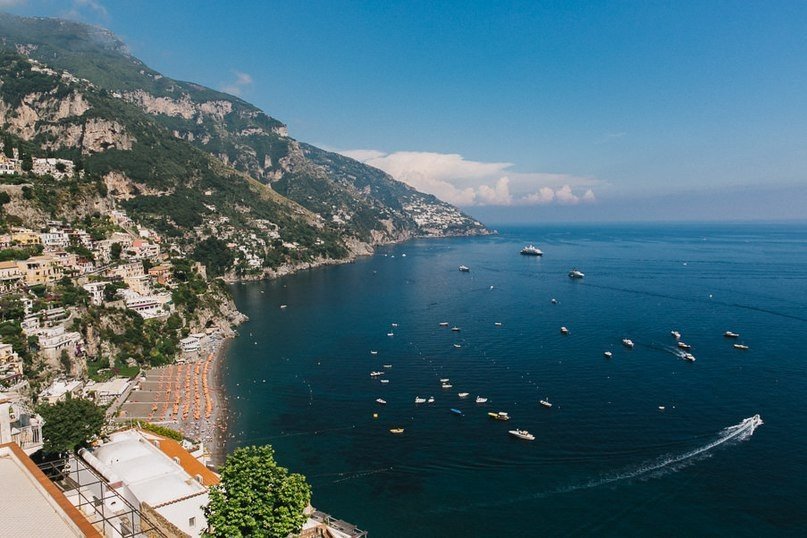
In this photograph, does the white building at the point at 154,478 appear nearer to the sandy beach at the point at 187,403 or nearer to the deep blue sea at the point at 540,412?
the sandy beach at the point at 187,403

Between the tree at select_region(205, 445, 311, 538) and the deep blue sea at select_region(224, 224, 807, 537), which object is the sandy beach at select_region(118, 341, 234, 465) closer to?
the deep blue sea at select_region(224, 224, 807, 537)

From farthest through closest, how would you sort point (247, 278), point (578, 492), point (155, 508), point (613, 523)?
point (247, 278) < point (578, 492) < point (613, 523) < point (155, 508)

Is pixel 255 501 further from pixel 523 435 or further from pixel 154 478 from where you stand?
pixel 523 435

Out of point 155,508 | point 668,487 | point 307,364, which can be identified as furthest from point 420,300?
point 155,508

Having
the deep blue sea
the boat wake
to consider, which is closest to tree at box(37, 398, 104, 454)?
the deep blue sea

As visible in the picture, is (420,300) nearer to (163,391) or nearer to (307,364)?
(307,364)
